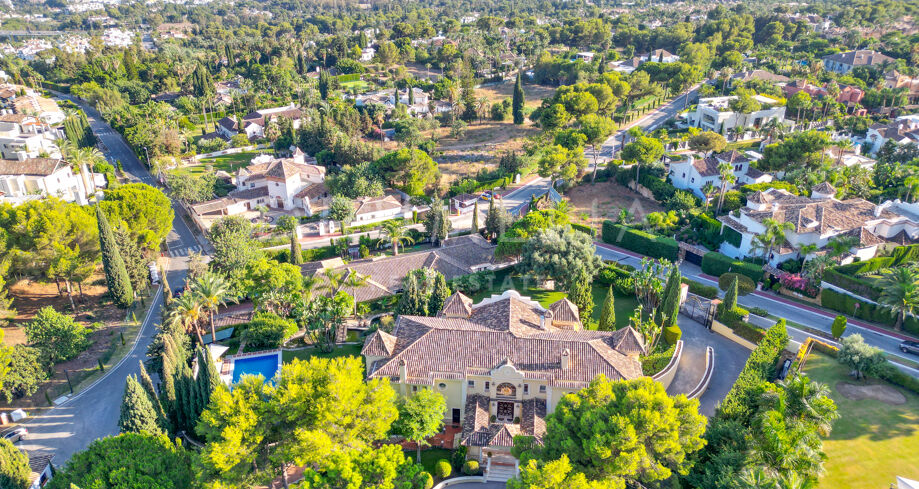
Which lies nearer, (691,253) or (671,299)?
(671,299)

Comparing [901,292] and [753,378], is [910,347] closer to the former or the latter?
[901,292]

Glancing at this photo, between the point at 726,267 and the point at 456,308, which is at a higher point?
the point at 456,308

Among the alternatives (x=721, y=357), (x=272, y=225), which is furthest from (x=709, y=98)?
(x=272, y=225)

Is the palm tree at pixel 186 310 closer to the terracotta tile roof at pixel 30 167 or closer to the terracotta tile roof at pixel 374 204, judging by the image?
the terracotta tile roof at pixel 374 204

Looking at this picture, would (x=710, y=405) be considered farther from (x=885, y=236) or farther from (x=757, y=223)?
(x=885, y=236)

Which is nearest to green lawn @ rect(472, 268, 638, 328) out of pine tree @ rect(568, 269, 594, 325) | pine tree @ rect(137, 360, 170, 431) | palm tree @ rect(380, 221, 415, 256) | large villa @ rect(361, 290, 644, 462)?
pine tree @ rect(568, 269, 594, 325)

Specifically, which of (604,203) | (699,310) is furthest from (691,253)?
(604,203)

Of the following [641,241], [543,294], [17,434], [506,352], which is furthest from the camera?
[641,241]
